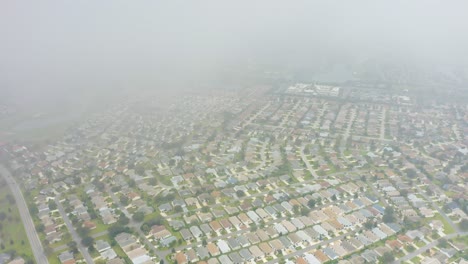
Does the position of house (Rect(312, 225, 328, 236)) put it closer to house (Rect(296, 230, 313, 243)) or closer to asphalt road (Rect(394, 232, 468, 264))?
house (Rect(296, 230, 313, 243))

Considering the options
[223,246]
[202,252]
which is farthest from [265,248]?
[202,252]

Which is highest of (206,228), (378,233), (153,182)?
(153,182)

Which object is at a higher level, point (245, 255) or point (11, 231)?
point (11, 231)

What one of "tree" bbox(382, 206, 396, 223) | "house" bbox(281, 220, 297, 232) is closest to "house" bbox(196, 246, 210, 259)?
"house" bbox(281, 220, 297, 232)

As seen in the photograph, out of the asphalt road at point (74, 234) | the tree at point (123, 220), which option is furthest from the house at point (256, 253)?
the asphalt road at point (74, 234)

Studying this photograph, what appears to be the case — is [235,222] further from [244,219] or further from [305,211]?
[305,211]

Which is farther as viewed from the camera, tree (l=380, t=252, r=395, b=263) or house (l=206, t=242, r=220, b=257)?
house (l=206, t=242, r=220, b=257)
